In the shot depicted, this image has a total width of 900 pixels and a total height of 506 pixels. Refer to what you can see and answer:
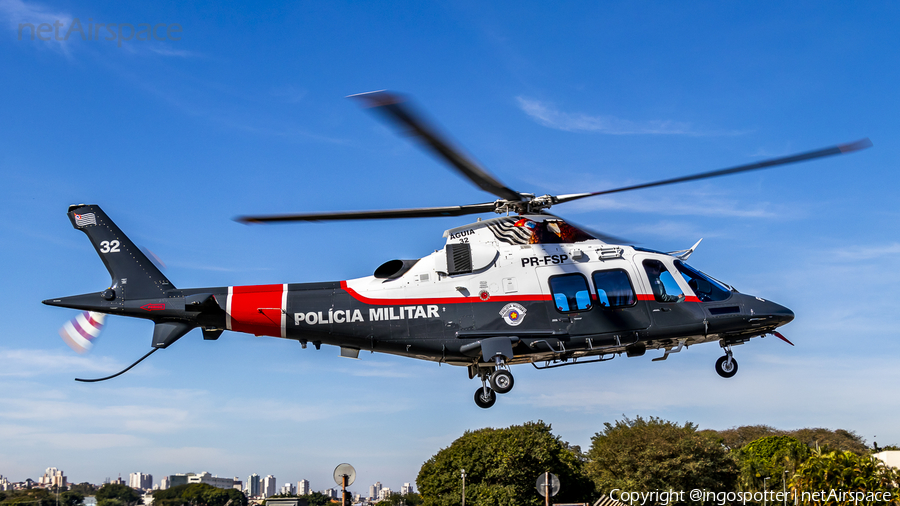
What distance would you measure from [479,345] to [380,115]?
7.62 m

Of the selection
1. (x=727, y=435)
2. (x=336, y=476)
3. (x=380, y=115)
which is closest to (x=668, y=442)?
(x=336, y=476)

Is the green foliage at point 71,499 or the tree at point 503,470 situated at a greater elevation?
the tree at point 503,470

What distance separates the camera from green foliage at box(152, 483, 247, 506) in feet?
274

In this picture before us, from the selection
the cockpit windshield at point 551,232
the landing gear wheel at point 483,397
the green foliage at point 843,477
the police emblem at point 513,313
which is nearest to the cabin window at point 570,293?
the police emblem at point 513,313

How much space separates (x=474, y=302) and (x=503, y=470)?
38.5 metres

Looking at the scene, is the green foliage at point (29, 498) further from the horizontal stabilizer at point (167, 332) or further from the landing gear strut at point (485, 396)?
the landing gear strut at point (485, 396)

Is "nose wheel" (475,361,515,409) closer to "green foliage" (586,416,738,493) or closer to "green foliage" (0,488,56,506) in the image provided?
"green foliage" (586,416,738,493)

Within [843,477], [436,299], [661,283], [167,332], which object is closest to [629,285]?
[661,283]

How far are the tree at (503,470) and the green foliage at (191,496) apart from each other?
125ft

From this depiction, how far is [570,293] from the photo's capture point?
723 inches

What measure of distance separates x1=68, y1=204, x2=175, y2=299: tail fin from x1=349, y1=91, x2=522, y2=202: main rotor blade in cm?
813

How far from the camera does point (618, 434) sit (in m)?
49.2

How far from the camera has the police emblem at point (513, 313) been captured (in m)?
18.1

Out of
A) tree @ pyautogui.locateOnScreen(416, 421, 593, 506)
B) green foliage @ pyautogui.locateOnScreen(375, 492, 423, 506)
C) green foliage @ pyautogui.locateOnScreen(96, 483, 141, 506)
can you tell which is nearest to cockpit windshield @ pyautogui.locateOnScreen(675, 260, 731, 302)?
tree @ pyautogui.locateOnScreen(416, 421, 593, 506)
